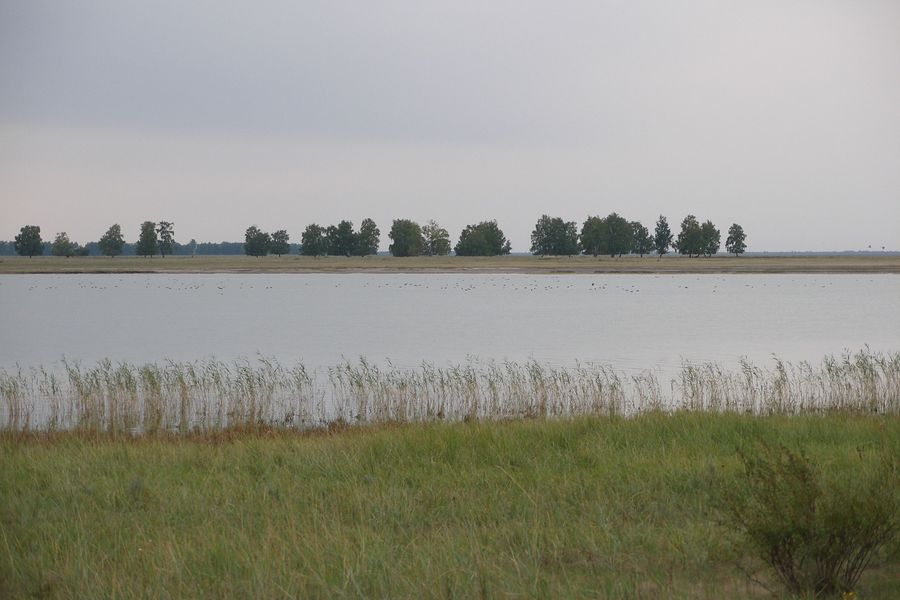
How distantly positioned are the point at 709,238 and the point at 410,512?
177 metres

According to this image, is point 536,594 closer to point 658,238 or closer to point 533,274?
point 533,274

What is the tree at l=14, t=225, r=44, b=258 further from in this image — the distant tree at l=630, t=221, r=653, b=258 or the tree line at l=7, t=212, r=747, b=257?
the distant tree at l=630, t=221, r=653, b=258

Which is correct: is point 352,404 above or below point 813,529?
below

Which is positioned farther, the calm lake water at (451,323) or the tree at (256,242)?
the tree at (256,242)

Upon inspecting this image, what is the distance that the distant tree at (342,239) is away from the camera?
17688 cm

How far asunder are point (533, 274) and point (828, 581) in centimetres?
11331

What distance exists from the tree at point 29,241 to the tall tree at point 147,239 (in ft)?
59.4

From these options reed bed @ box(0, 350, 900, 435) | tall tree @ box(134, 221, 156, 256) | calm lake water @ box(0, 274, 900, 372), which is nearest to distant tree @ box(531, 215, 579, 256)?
tall tree @ box(134, 221, 156, 256)

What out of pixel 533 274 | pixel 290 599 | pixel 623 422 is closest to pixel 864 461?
pixel 623 422

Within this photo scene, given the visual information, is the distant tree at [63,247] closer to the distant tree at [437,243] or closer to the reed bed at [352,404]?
the distant tree at [437,243]

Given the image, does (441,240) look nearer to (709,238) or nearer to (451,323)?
(709,238)

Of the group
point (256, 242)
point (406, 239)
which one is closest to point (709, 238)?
point (406, 239)

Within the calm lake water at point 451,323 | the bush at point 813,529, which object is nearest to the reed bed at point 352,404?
the calm lake water at point 451,323

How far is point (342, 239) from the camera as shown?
580 ft
